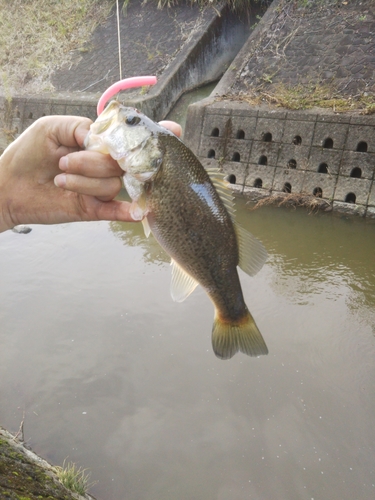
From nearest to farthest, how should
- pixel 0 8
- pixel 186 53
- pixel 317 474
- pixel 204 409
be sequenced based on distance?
pixel 317 474, pixel 204 409, pixel 186 53, pixel 0 8

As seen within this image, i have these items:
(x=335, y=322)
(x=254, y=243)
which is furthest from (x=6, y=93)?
(x=254, y=243)

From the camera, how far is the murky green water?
11.2 feet

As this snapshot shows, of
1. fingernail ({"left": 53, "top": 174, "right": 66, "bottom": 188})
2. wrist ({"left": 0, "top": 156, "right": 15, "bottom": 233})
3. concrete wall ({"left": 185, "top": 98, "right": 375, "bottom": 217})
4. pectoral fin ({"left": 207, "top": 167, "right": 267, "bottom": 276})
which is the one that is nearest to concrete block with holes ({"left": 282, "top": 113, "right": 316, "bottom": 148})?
concrete wall ({"left": 185, "top": 98, "right": 375, "bottom": 217})

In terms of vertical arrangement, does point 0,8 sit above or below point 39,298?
above

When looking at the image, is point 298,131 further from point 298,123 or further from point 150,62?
point 150,62

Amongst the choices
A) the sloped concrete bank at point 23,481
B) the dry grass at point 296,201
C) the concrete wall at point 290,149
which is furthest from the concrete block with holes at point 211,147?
the sloped concrete bank at point 23,481

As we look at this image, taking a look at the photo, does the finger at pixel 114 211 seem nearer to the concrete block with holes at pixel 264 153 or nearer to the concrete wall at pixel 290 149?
the concrete wall at pixel 290 149

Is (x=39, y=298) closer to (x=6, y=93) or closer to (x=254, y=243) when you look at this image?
(x=254, y=243)

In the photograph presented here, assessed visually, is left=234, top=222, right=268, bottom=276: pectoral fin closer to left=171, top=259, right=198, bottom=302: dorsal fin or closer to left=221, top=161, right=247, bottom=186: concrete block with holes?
left=171, top=259, right=198, bottom=302: dorsal fin

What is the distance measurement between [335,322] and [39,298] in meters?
3.76

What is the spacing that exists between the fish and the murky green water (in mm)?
1567

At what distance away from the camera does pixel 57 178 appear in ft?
7.09

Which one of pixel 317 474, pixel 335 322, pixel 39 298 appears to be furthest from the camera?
pixel 39 298

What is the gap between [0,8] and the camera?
1678 centimetres
